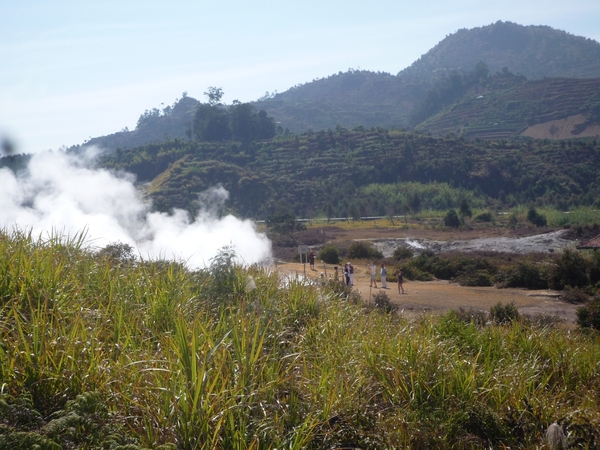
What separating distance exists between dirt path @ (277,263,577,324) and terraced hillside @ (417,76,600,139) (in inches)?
3311

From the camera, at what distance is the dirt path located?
18.5 m

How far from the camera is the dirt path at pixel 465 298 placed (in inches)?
727

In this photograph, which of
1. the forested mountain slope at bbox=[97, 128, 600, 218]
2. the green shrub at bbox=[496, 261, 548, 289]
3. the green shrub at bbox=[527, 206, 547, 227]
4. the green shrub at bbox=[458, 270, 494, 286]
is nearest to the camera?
the green shrub at bbox=[496, 261, 548, 289]

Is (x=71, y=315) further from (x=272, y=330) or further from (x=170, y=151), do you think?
(x=170, y=151)

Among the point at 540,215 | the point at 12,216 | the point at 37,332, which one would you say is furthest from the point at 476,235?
the point at 37,332

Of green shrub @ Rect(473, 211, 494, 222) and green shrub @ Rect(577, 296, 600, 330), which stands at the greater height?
green shrub @ Rect(577, 296, 600, 330)

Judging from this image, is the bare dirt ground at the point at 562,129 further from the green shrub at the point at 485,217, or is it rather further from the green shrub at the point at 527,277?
the green shrub at the point at 527,277

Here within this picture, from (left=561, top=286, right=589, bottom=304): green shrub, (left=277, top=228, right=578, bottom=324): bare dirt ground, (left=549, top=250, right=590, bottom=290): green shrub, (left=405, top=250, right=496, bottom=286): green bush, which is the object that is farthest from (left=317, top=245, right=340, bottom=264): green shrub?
(left=561, top=286, right=589, bottom=304): green shrub

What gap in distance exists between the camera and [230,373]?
4.69 meters

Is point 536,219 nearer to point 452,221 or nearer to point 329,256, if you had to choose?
point 452,221

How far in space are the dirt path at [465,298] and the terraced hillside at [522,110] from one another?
84.1 m

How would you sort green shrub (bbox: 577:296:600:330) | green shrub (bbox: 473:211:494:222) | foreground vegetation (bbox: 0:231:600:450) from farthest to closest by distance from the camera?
A: green shrub (bbox: 473:211:494:222) < green shrub (bbox: 577:296:600:330) < foreground vegetation (bbox: 0:231:600:450)

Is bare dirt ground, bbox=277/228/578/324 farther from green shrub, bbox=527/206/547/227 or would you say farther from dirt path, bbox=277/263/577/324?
green shrub, bbox=527/206/547/227

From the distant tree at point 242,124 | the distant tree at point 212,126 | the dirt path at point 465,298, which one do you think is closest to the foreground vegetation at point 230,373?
the dirt path at point 465,298
